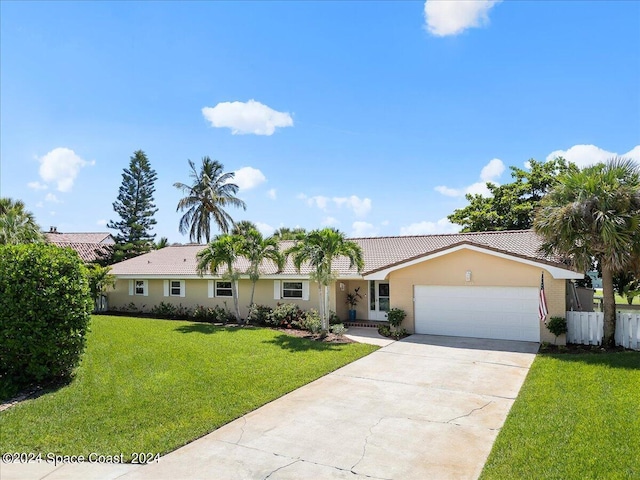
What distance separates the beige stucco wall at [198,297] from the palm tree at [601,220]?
32.1 ft

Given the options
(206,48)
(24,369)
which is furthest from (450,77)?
(24,369)

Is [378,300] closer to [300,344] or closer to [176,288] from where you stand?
[300,344]

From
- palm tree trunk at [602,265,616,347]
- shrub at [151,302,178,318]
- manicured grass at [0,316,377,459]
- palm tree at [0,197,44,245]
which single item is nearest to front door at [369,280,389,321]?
manicured grass at [0,316,377,459]

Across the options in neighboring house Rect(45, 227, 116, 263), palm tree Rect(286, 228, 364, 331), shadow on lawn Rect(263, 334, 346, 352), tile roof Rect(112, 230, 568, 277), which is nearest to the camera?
shadow on lawn Rect(263, 334, 346, 352)

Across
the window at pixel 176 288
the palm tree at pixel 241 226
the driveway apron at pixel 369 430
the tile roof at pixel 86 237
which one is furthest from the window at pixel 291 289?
the tile roof at pixel 86 237

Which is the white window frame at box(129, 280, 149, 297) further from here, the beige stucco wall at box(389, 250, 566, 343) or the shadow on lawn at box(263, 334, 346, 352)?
the beige stucco wall at box(389, 250, 566, 343)

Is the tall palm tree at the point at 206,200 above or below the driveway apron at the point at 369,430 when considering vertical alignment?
above

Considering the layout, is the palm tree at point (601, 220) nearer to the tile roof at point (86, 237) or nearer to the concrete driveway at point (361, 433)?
the concrete driveway at point (361, 433)

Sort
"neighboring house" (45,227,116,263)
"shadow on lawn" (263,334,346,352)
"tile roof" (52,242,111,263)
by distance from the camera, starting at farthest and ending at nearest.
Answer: "neighboring house" (45,227,116,263)
"tile roof" (52,242,111,263)
"shadow on lawn" (263,334,346,352)

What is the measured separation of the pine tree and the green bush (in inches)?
1234

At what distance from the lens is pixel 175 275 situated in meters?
22.3

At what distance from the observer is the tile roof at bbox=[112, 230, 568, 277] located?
15664 mm

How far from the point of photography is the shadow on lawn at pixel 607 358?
10.4 m

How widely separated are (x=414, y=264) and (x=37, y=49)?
45.4 ft
